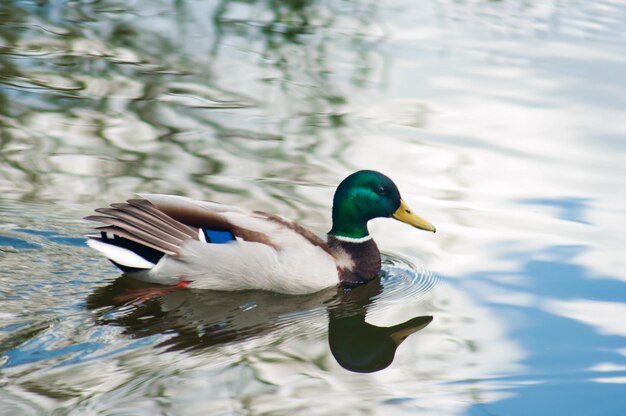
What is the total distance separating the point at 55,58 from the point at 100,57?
0.43 meters

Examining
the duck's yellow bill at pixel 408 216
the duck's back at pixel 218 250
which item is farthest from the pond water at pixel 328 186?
the duck's yellow bill at pixel 408 216

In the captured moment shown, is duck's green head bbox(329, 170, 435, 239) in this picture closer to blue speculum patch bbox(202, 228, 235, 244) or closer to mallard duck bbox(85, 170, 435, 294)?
mallard duck bbox(85, 170, 435, 294)

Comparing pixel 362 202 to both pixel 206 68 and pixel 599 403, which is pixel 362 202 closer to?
pixel 599 403

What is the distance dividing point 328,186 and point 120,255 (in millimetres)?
2128

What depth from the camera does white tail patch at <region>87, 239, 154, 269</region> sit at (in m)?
6.34

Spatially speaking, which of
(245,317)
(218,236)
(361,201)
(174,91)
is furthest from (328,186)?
(174,91)

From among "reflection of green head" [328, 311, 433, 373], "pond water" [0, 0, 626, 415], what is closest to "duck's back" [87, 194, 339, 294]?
"pond water" [0, 0, 626, 415]

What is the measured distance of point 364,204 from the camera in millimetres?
7023

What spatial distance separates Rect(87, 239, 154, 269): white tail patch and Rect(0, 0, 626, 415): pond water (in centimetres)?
20

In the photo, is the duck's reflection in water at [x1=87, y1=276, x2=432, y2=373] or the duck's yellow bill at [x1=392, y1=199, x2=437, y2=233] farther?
the duck's yellow bill at [x1=392, y1=199, x2=437, y2=233]

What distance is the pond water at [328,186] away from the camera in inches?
213

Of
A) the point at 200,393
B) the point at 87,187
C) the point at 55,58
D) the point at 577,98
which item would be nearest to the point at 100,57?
the point at 55,58

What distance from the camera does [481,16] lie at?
43.4 ft

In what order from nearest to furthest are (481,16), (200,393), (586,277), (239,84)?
(200,393)
(586,277)
(239,84)
(481,16)
